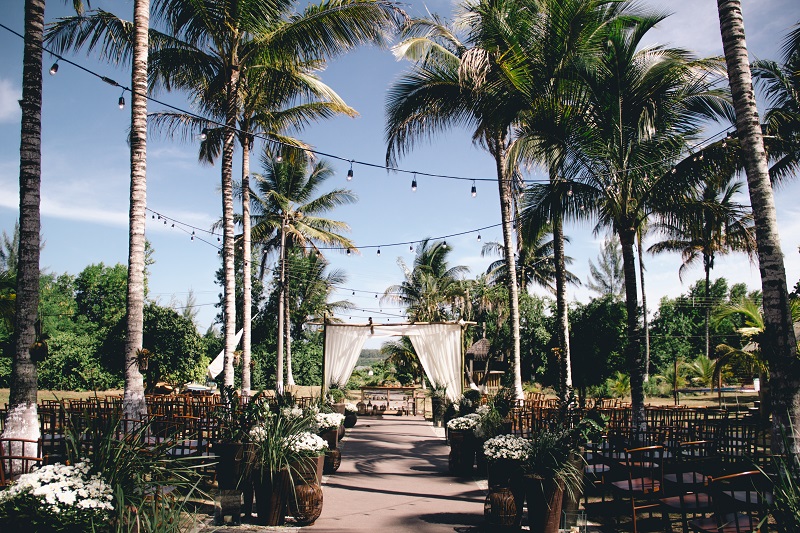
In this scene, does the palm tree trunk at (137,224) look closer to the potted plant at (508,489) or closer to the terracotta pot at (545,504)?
the potted plant at (508,489)

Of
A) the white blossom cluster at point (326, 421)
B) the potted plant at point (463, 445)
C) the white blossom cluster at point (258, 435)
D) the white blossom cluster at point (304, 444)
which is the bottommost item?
the potted plant at point (463, 445)

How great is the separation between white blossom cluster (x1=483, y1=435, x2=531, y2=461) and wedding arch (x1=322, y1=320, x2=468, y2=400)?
10056mm

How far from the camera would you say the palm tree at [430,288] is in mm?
31891

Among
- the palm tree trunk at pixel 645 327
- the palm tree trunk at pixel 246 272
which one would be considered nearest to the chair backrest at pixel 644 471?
the palm tree trunk at pixel 246 272

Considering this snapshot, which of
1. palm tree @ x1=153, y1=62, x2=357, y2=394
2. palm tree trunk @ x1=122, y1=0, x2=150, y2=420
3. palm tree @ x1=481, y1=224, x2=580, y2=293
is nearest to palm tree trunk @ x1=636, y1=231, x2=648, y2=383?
palm tree @ x1=481, y1=224, x2=580, y2=293

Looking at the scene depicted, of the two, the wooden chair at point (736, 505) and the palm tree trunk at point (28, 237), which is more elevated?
the palm tree trunk at point (28, 237)

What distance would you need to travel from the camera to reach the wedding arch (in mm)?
16922

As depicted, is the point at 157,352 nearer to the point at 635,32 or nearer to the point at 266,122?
the point at 266,122

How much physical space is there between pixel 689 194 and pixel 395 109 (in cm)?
679

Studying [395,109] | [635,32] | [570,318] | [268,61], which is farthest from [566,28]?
[570,318]

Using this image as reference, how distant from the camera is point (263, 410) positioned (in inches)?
266

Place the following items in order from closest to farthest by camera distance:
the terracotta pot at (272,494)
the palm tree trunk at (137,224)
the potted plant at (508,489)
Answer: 1. the potted plant at (508,489)
2. the terracotta pot at (272,494)
3. the palm tree trunk at (137,224)

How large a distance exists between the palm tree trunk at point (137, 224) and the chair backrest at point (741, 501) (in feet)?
22.7

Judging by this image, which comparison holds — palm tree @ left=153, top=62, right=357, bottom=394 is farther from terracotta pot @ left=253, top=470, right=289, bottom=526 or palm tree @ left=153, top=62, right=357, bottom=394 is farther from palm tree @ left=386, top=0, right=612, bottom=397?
terracotta pot @ left=253, top=470, right=289, bottom=526
